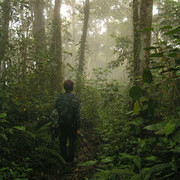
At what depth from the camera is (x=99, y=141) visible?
527 centimetres

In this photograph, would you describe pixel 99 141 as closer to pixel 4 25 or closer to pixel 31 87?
pixel 31 87

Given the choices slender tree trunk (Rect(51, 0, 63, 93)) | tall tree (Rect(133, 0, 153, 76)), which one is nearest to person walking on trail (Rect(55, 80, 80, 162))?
tall tree (Rect(133, 0, 153, 76))

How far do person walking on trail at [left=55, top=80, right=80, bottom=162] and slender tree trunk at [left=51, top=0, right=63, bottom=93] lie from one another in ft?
10.1

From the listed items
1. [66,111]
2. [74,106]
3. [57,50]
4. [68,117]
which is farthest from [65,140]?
[57,50]

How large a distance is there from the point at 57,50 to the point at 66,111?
18.1 ft

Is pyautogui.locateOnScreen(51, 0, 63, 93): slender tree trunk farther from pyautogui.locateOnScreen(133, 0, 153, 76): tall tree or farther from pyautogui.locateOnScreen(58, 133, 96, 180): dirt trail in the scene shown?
pyautogui.locateOnScreen(133, 0, 153, 76): tall tree

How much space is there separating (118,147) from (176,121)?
262 cm

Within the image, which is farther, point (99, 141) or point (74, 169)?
point (99, 141)

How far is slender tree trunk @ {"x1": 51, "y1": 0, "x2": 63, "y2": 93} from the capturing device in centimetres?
747

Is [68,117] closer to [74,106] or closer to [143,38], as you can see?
[74,106]

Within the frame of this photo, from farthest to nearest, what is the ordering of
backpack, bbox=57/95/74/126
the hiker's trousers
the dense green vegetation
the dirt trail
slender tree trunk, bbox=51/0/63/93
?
slender tree trunk, bbox=51/0/63/93 < the hiker's trousers < backpack, bbox=57/95/74/126 < the dirt trail < the dense green vegetation

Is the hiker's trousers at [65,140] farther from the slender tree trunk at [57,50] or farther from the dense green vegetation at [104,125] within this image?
the slender tree trunk at [57,50]

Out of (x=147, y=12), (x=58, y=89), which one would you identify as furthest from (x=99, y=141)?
(x=147, y=12)


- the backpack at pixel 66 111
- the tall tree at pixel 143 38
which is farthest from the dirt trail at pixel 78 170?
the tall tree at pixel 143 38
